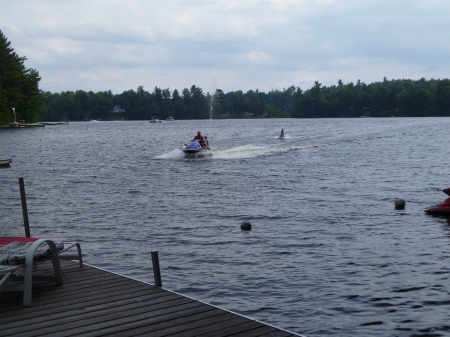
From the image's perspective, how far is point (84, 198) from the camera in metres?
25.5

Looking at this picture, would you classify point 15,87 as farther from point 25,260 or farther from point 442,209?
point 25,260

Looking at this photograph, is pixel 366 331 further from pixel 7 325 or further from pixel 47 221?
pixel 47 221

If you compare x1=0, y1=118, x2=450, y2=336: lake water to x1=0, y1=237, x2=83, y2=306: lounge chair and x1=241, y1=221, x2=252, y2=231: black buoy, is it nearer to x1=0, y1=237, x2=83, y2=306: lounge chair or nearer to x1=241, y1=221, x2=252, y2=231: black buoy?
x1=241, y1=221, x2=252, y2=231: black buoy

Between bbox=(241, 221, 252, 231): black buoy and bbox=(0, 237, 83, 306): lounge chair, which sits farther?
bbox=(241, 221, 252, 231): black buoy

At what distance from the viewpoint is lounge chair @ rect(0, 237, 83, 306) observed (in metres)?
7.97

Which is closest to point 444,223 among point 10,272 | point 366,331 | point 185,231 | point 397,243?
point 397,243

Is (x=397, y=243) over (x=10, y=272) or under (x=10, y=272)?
under

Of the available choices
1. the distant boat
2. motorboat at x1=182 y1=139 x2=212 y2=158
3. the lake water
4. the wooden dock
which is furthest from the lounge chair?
motorboat at x1=182 y1=139 x2=212 y2=158

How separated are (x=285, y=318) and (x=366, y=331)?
1464 millimetres

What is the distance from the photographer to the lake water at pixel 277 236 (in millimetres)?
10938

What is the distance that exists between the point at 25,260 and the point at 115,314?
168 centimetres

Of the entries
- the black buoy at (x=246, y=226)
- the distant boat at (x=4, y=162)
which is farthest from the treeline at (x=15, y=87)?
the black buoy at (x=246, y=226)

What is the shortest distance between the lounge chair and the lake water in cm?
363

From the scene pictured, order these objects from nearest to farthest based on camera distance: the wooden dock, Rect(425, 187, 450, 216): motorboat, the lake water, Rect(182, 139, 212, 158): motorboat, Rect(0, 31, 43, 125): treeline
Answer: the wooden dock < the lake water < Rect(425, 187, 450, 216): motorboat < Rect(182, 139, 212, 158): motorboat < Rect(0, 31, 43, 125): treeline
